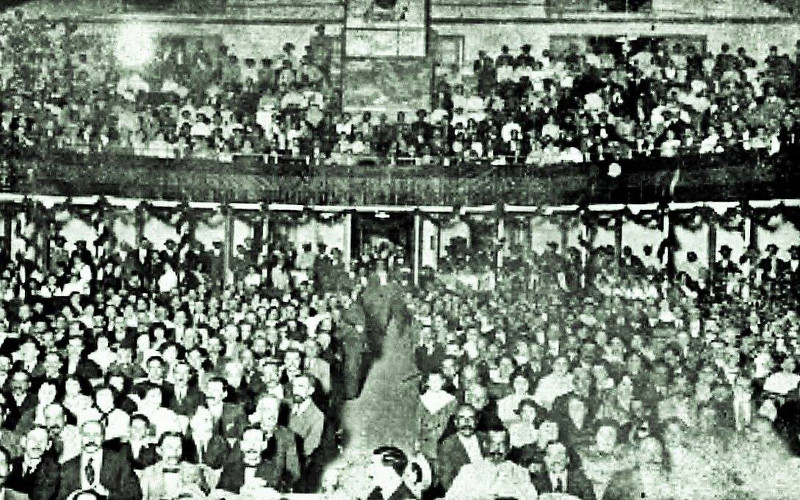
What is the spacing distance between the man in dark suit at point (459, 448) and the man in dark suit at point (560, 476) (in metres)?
0.68

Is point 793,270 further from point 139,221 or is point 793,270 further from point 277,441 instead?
point 139,221

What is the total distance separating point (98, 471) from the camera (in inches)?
322

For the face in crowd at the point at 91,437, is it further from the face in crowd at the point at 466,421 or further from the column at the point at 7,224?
the column at the point at 7,224

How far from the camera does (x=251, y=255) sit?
21.2 metres

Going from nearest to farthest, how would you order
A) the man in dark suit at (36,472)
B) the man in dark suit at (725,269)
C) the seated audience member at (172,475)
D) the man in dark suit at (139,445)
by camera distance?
the seated audience member at (172,475)
the man in dark suit at (36,472)
the man in dark suit at (139,445)
the man in dark suit at (725,269)

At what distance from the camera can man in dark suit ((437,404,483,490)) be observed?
8.74 meters

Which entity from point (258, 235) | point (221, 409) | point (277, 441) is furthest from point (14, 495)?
point (258, 235)

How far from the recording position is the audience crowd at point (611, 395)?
8.26 meters

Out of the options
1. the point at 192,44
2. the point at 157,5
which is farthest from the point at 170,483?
the point at 157,5

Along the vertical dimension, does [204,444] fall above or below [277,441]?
below

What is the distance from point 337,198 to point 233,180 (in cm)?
219

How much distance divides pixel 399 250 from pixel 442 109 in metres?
3.25

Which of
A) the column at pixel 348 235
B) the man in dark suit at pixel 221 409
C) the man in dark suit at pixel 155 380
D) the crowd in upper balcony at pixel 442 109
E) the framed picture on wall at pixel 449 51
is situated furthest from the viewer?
the framed picture on wall at pixel 449 51

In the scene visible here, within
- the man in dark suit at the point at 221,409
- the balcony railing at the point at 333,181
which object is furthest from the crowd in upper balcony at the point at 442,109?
the man in dark suit at the point at 221,409
